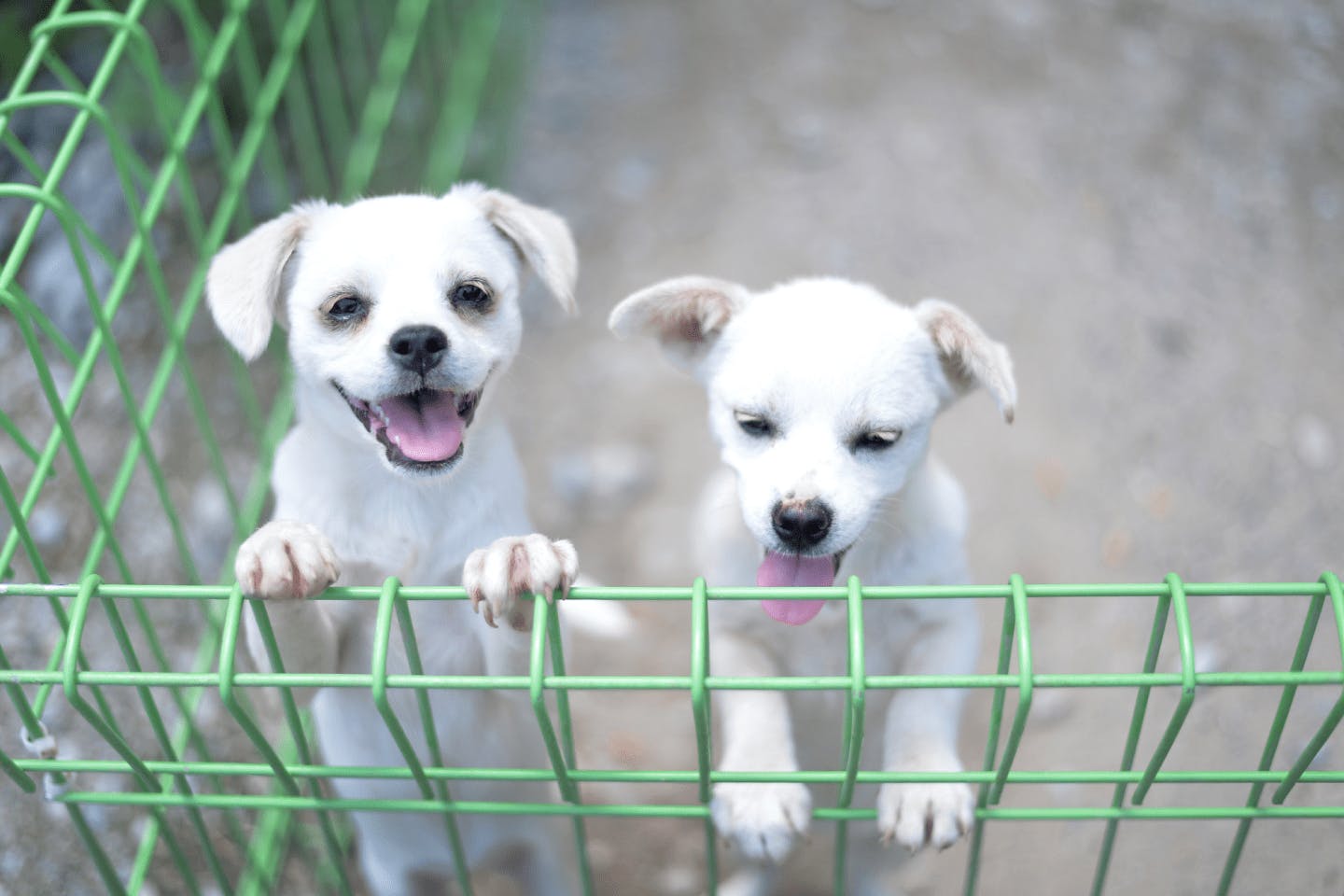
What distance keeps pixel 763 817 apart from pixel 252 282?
116 cm

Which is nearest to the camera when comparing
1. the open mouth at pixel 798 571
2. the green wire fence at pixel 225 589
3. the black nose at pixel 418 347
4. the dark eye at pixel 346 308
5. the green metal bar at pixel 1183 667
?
the green metal bar at pixel 1183 667

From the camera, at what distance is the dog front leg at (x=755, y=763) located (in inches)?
78.8

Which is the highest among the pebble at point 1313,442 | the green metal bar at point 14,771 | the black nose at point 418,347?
the pebble at point 1313,442

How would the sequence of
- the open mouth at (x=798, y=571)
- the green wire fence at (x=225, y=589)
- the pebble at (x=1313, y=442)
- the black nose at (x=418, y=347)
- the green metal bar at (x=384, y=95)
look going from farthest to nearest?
the pebble at (x=1313, y=442) < the green metal bar at (x=384, y=95) < the open mouth at (x=798, y=571) < the black nose at (x=418, y=347) < the green wire fence at (x=225, y=589)

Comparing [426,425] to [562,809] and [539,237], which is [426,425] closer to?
[539,237]

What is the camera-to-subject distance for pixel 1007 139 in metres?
4.23

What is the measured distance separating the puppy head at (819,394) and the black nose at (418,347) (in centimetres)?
33

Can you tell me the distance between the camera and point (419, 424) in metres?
2.07

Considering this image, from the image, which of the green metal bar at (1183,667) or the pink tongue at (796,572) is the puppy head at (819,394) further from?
the green metal bar at (1183,667)

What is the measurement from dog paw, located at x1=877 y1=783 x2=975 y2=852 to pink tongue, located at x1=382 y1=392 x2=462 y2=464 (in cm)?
87

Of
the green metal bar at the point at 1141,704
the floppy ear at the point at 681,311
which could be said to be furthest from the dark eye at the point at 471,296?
the green metal bar at the point at 1141,704

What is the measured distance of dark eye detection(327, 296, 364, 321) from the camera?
2.05m

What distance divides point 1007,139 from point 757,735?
8.89 feet

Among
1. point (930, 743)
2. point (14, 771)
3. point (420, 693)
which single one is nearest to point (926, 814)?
point (930, 743)
